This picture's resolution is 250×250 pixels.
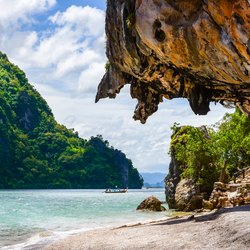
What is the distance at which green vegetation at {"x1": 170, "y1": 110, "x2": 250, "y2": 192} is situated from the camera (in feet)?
123

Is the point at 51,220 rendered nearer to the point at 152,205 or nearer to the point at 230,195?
the point at 152,205

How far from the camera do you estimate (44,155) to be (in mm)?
173500

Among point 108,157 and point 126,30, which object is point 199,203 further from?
point 108,157

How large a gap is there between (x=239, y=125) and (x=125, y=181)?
484 feet

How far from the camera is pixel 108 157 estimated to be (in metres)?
182

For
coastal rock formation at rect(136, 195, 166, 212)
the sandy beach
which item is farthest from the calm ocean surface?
the sandy beach

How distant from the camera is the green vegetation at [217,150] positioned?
1473 inches

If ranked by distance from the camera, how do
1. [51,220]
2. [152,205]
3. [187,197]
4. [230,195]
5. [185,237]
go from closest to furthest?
[185,237]
[230,195]
[51,220]
[187,197]
[152,205]

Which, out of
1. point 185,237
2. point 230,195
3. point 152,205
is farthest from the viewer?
point 152,205

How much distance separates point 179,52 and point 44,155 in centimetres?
16119

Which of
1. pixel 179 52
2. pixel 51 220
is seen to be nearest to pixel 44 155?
pixel 51 220

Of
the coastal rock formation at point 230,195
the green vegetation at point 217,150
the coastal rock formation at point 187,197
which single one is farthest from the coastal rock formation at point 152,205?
the coastal rock formation at point 230,195

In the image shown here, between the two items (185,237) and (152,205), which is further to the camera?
(152,205)

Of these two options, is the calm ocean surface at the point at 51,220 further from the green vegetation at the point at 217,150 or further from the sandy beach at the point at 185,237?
the green vegetation at the point at 217,150
